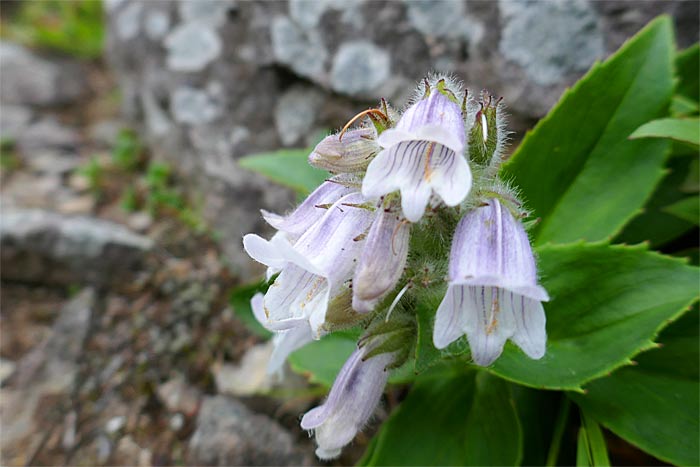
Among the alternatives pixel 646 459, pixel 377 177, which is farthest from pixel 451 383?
pixel 377 177

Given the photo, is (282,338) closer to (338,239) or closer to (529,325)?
(338,239)

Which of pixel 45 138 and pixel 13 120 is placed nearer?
pixel 45 138

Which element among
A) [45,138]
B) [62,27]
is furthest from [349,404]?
[62,27]

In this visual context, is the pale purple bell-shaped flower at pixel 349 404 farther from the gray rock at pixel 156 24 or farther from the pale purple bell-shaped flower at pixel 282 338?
the gray rock at pixel 156 24

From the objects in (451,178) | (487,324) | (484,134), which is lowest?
(487,324)

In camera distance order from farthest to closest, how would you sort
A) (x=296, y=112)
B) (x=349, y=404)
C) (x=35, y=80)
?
(x=35, y=80) < (x=296, y=112) < (x=349, y=404)

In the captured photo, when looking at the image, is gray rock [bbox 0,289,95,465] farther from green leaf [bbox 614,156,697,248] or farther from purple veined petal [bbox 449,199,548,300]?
green leaf [bbox 614,156,697,248]
